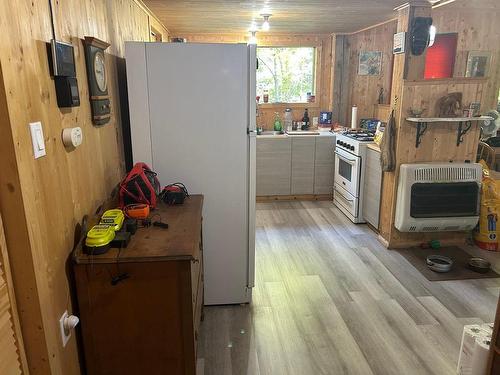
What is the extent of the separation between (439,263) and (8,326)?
10.4ft

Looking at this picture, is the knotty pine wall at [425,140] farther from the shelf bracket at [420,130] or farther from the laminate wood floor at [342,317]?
the laminate wood floor at [342,317]

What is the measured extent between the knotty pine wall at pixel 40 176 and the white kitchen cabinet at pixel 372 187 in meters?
2.94

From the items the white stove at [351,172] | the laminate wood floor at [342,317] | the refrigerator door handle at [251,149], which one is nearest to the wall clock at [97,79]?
the refrigerator door handle at [251,149]

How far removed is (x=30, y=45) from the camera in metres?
1.25

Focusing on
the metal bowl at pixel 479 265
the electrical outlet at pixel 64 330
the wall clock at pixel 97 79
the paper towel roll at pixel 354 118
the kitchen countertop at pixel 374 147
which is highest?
the wall clock at pixel 97 79

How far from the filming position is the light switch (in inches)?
49.1

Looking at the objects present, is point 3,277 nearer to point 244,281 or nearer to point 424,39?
point 244,281

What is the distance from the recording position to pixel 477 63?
5.05m

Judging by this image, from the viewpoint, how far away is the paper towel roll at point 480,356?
184 cm

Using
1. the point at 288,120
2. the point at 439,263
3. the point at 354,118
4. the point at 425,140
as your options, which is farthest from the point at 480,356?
the point at 288,120

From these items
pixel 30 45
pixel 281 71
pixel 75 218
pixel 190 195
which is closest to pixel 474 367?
pixel 190 195

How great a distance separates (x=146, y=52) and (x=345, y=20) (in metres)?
2.77

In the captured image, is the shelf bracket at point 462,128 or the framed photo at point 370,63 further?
the framed photo at point 370,63

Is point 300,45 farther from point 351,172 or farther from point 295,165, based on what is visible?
point 351,172
